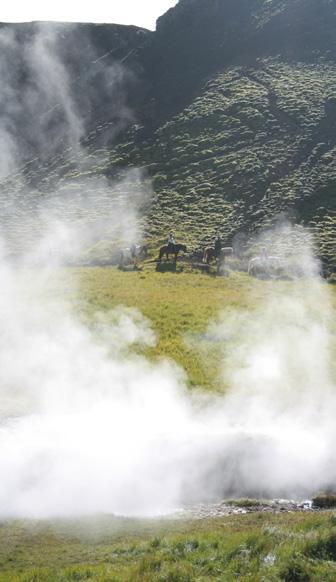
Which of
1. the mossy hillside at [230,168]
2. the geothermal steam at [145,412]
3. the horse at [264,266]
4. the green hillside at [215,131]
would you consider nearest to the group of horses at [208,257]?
the horse at [264,266]

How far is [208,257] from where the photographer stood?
5162cm

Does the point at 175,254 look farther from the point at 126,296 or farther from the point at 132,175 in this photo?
the point at 132,175

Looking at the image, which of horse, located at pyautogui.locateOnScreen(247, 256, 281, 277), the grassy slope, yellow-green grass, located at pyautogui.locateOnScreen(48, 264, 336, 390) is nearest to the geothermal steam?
yellow-green grass, located at pyautogui.locateOnScreen(48, 264, 336, 390)

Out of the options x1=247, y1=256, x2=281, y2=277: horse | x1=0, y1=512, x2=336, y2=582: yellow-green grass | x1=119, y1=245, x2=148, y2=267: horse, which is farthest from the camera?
x1=119, y1=245, x2=148, y2=267: horse

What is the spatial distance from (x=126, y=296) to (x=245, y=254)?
24.5 metres

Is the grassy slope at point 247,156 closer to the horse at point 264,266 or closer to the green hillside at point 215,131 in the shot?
the green hillside at point 215,131

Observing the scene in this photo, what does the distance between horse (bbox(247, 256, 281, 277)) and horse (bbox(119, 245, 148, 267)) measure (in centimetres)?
1121

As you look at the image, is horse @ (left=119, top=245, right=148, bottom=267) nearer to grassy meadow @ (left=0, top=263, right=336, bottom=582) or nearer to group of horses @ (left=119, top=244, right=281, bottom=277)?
group of horses @ (left=119, top=244, right=281, bottom=277)

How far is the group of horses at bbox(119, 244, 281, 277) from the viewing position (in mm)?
48969

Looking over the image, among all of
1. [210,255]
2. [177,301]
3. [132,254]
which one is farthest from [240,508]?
[132,254]

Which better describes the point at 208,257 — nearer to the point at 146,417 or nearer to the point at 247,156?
the point at 146,417

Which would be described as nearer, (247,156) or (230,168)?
(230,168)

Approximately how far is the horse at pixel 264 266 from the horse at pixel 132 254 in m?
11.2

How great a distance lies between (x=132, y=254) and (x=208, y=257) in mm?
7766
